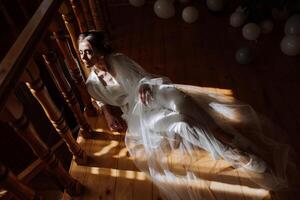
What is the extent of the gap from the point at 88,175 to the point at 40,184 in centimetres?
215

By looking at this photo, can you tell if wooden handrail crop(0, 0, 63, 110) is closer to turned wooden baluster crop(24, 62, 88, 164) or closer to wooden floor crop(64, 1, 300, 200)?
turned wooden baluster crop(24, 62, 88, 164)

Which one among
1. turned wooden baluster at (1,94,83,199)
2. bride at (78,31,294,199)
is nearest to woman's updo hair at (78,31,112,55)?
bride at (78,31,294,199)

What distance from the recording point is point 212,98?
161 cm

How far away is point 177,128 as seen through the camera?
1.36m

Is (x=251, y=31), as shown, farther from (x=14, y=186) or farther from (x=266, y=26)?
(x=14, y=186)

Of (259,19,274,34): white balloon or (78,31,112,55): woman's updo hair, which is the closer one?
(78,31,112,55): woman's updo hair

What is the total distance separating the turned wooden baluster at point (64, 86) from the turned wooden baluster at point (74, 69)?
67 mm

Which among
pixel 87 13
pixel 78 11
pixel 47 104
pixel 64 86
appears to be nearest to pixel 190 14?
pixel 87 13

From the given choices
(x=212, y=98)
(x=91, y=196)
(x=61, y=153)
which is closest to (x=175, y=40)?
(x=212, y=98)

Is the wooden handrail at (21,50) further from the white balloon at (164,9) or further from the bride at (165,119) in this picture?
the white balloon at (164,9)

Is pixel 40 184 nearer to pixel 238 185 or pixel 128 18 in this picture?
pixel 128 18

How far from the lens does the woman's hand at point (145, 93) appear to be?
1.45 meters

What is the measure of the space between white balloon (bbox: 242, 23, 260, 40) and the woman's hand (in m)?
1.17

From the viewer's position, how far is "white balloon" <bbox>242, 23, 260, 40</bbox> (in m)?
2.17
